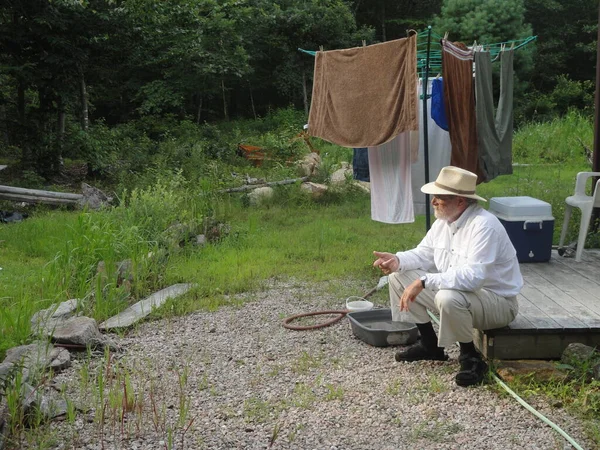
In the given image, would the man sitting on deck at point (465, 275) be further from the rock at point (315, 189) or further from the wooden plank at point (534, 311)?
the rock at point (315, 189)

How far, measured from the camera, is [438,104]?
608 cm

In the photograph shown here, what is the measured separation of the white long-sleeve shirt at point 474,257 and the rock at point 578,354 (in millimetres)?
474

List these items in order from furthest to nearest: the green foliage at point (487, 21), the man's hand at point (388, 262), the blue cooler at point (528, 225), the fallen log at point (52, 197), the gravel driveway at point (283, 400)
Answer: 1. the green foliage at point (487, 21)
2. the fallen log at point (52, 197)
3. the blue cooler at point (528, 225)
4. the man's hand at point (388, 262)
5. the gravel driveway at point (283, 400)

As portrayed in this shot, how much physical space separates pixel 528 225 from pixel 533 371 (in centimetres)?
202

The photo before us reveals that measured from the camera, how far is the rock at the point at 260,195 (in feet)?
34.9

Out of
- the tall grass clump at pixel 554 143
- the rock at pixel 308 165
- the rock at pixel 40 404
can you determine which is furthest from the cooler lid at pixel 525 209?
the tall grass clump at pixel 554 143

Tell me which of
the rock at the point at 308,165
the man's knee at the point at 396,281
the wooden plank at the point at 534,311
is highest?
the man's knee at the point at 396,281

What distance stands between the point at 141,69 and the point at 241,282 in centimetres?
1385

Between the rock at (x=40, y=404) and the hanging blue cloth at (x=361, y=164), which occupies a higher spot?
the hanging blue cloth at (x=361, y=164)

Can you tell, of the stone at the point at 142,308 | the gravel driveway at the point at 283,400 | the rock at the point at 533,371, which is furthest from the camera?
the stone at the point at 142,308

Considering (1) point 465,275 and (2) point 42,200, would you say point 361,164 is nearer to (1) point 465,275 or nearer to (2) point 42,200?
(1) point 465,275

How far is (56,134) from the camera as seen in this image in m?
12.5

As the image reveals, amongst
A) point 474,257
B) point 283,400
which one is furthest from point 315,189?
point 283,400

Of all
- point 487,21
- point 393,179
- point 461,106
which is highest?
point 487,21
